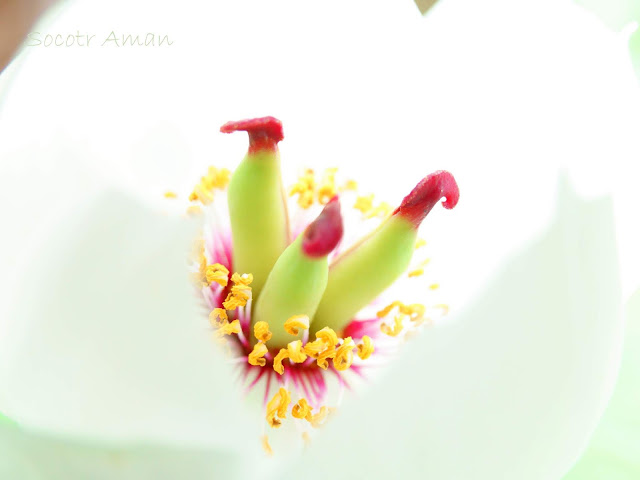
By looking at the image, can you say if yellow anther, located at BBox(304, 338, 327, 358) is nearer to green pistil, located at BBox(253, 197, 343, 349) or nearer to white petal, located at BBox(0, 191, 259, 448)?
green pistil, located at BBox(253, 197, 343, 349)

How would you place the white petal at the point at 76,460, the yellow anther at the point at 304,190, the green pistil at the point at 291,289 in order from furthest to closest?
the yellow anther at the point at 304,190 < the green pistil at the point at 291,289 < the white petal at the point at 76,460

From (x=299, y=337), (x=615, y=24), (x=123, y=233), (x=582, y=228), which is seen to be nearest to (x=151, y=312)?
(x=123, y=233)

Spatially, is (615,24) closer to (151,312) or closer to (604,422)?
(604,422)

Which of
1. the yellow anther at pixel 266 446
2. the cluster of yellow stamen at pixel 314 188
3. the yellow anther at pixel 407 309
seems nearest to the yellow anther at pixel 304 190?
the cluster of yellow stamen at pixel 314 188

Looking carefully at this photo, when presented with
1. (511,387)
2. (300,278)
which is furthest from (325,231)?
(511,387)

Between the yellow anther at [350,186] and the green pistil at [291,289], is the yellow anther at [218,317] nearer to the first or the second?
the green pistil at [291,289]

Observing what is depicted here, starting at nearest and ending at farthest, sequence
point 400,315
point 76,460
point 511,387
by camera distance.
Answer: point 76,460 → point 511,387 → point 400,315

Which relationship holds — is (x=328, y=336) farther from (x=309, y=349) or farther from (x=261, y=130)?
(x=261, y=130)
